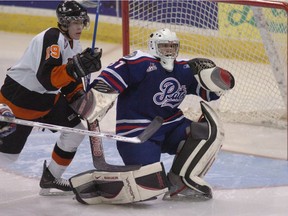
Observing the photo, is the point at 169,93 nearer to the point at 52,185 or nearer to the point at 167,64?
the point at 167,64

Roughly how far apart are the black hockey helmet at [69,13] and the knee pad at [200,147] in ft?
2.11

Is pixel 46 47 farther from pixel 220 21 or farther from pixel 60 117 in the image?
pixel 220 21

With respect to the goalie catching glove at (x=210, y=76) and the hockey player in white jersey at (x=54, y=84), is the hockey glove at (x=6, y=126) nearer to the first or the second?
the hockey player in white jersey at (x=54, y=84)

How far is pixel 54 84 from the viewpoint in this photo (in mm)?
3658

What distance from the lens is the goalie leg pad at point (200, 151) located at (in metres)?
3.84

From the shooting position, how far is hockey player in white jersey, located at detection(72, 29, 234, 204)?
12.3ft

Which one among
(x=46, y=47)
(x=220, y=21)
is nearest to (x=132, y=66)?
(x=46, y=47)

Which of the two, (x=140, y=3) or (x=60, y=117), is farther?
(x=140, y=3)

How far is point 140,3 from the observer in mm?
5156

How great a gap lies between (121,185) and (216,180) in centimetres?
69

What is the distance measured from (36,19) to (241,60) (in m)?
2.39

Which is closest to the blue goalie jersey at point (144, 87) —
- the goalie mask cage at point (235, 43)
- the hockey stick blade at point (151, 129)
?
the hockey stick blade at point (151, 129)

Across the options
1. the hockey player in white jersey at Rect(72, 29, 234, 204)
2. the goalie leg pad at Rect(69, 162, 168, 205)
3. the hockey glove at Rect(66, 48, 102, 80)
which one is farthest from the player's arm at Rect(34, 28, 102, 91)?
the goalie leg pad at Rect(69, 162, 168, 205)

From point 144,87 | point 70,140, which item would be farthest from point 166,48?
point 70,140
